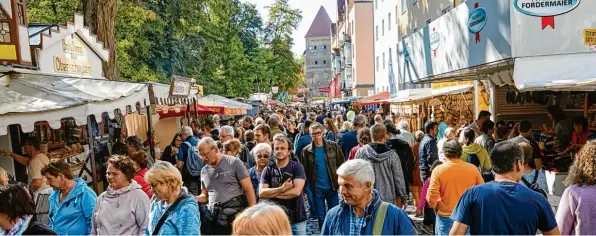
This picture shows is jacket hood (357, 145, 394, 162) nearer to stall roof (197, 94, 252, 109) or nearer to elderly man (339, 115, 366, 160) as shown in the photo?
elderly man (339, 115, 366, 160)

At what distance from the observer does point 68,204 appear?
4426 mm

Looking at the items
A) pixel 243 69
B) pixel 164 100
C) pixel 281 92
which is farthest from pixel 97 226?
pixel 281 92

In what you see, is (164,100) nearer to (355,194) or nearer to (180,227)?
(180,227)

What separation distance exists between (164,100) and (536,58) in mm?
7046

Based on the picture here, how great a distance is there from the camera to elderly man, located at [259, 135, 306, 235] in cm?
510

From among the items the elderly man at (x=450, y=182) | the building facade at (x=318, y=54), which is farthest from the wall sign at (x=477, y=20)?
the building facade at (x=318, y=54)

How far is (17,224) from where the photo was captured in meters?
3.52

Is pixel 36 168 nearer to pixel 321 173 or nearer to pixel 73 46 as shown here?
pixel 321 173

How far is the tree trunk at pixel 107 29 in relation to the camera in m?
12.7

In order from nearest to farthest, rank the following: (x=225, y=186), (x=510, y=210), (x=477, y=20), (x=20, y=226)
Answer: (x=510, y=210) → (x=20, y=226) → (x=225, y=186) → (x=477, y=20)

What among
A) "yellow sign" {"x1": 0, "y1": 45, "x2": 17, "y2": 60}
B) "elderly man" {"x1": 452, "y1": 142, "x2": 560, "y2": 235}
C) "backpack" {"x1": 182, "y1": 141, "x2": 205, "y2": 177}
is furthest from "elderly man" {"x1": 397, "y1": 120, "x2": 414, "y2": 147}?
"yellow sign" {"x1": 0, "y1": 45, "x2": 17, "y2": 60}

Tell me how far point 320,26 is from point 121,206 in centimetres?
11021

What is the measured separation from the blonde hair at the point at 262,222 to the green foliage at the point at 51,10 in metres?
19.4

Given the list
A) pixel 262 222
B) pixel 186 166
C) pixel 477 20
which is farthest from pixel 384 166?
pixel 477 20
